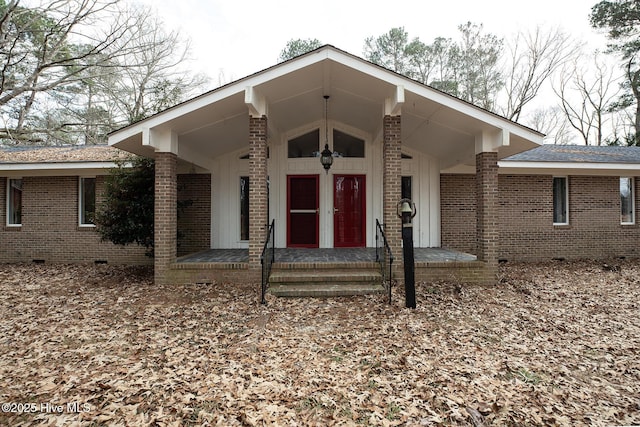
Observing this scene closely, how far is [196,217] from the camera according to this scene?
9594mm

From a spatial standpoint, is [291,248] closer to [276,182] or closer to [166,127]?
[276,182]

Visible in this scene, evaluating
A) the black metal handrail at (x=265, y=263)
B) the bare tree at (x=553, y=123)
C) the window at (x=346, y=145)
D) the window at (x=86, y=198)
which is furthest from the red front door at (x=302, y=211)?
the bare tree at (x=553, y=123)

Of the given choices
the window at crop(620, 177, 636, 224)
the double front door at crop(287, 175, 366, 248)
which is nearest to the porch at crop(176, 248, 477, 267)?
the double front door at crop(287, 175, 366, 248)

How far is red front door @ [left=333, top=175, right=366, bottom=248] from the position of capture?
9484mm

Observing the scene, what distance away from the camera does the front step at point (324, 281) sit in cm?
598

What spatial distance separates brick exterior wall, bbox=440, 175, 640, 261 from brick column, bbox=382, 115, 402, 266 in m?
3.87

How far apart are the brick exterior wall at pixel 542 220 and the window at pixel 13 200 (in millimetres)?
13450

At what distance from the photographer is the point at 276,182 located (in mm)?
9500

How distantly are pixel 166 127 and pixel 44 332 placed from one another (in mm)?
4114

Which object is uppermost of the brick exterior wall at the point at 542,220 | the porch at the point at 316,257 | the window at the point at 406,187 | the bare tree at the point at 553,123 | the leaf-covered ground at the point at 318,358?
the bare tree at the point at 553,123

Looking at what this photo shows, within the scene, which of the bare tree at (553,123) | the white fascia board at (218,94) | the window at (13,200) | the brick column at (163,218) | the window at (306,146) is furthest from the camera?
the bare tree at (553,123)

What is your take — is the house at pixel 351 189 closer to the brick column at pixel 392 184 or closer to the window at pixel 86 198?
the window at pixel 86 198

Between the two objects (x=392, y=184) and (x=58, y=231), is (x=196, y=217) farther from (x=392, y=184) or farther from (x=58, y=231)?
(x=392, y=184)

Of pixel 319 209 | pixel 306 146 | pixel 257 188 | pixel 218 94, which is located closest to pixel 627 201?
pixel 319 209
